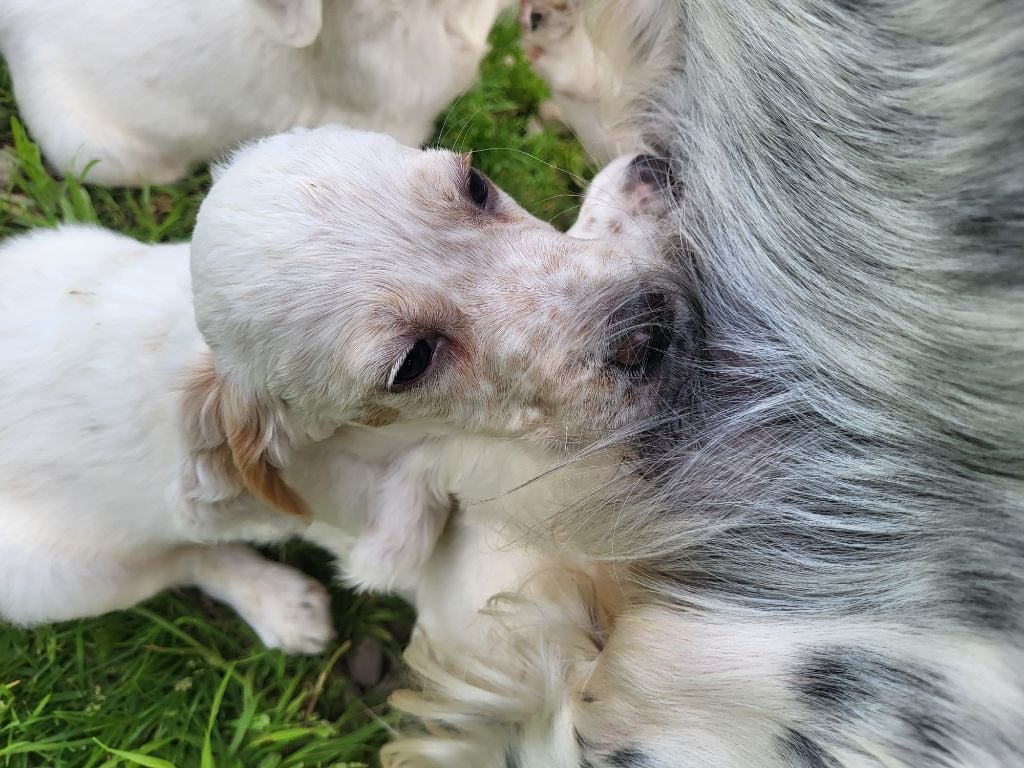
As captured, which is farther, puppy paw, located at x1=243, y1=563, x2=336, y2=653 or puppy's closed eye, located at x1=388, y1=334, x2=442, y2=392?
puppy paw, located at x1=243, y1=563, x2=336, y2=653

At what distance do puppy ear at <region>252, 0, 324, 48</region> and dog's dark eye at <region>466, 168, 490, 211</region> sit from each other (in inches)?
26.5

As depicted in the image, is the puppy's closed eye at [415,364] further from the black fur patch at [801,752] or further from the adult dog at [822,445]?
the black fur patch at [801,752]

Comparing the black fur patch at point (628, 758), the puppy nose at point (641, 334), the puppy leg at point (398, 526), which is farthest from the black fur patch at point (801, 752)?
the puppy leg at point (398, 526)

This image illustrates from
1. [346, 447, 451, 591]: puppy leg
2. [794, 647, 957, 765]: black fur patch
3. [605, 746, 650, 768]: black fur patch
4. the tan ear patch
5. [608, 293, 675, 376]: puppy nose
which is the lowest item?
[346, 447, 451, 591]: puppy leg

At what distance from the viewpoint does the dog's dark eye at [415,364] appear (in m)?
1.62

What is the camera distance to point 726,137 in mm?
1327

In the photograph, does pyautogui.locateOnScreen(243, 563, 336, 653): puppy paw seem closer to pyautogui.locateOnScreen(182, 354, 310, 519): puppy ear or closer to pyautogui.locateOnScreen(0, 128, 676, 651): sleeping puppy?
pyautogui.locateOnScreen(0, 128, 676, 651): sleeping puppy

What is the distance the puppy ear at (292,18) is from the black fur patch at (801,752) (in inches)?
74.7

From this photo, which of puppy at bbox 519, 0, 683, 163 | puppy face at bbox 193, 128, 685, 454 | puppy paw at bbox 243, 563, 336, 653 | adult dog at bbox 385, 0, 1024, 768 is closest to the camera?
adult dog at bbox 385, 0, 1024, 768

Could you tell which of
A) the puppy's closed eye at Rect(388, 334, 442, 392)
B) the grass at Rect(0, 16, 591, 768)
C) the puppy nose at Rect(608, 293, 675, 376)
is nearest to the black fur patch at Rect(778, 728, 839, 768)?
the puppy nose at Rect(608, 293, 675, 376)

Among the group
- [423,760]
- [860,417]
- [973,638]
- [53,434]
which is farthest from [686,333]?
[53,434]

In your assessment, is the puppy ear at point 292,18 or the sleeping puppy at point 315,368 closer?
the sleeping puppy at point 315,368

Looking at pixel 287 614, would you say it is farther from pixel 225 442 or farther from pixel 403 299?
pixel 403 299

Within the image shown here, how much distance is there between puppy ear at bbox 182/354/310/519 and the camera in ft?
5.65
